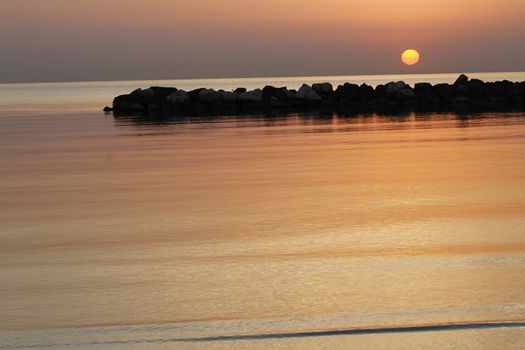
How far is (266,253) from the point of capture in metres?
7.47

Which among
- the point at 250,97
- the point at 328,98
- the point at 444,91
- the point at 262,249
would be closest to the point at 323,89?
the point at 328,98

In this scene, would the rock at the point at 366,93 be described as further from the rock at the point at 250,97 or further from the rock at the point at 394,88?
the rock at the point at 250,97

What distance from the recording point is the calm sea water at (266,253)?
206 inches

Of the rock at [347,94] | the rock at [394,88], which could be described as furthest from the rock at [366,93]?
the rock at [394,88]

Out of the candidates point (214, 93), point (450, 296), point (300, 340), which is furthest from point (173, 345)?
point (214, 93)

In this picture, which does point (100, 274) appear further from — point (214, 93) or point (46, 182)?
point (214, 93)

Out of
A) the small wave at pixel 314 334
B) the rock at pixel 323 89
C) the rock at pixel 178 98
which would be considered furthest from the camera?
the rock at pixel 323 89

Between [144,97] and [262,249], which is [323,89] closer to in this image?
[144,97]

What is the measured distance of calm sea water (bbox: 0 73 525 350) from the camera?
5.22 metres

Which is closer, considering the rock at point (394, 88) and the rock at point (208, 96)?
the rock at point (208, 96)

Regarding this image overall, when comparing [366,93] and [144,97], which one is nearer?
[144,97]

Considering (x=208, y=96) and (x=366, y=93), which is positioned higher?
(x=208, y=96)

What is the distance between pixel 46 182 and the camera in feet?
43.6

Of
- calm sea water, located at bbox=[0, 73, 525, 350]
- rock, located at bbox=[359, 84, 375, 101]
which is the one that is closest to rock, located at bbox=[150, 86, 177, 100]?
rock, located at bbox=[359, 84, 375, 101]
